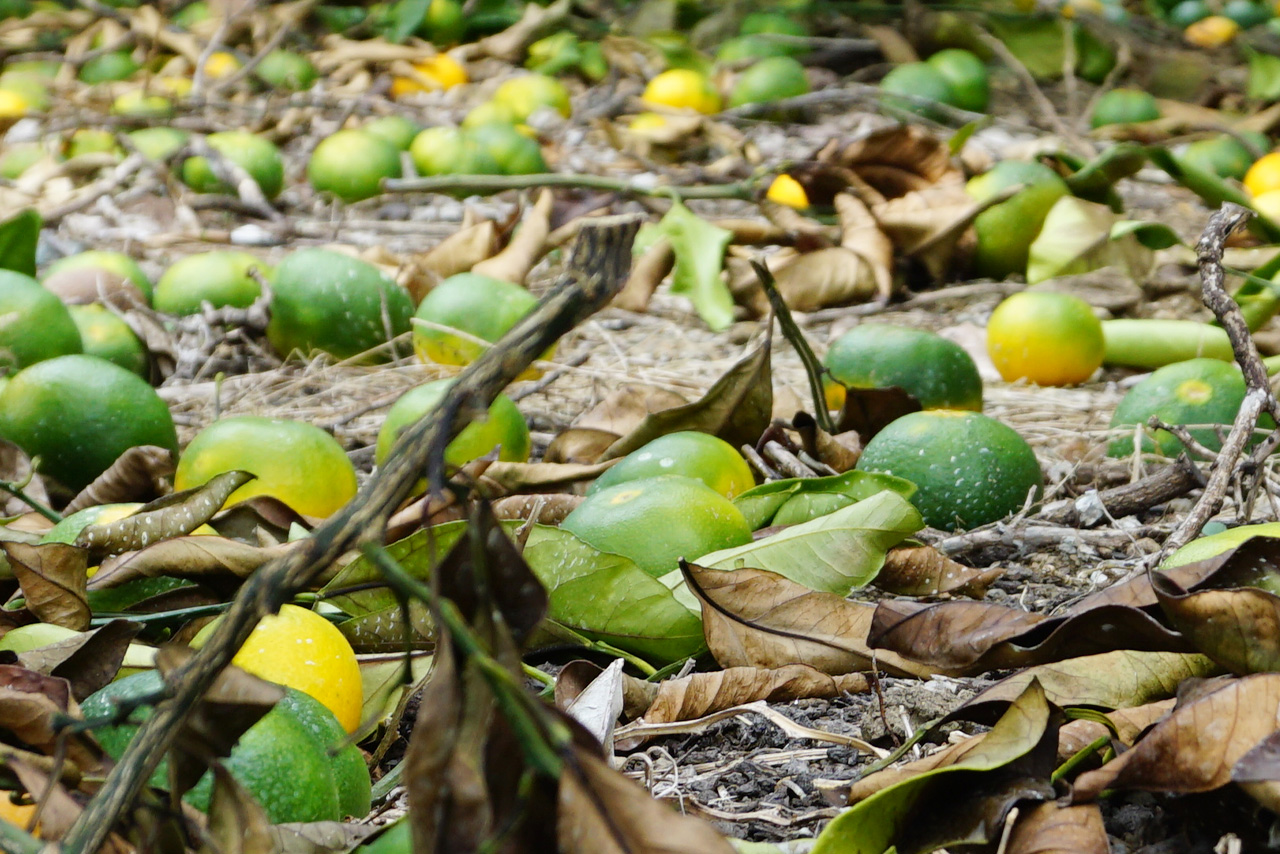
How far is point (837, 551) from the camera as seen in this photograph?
1230 mm

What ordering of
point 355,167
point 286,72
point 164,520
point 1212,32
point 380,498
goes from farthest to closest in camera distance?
point 1212,32 < point 286,72 < point 355,167 < point 164,520 < point 380,498

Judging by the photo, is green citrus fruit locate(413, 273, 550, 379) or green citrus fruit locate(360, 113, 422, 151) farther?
green citrus fruit locate(360, 113, 422, 151)

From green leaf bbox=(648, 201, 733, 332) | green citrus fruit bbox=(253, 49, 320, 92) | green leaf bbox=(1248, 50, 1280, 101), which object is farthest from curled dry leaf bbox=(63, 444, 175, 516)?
green leaf bbox=(1248, 50, 1280, 101)

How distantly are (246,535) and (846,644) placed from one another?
647 millimetres

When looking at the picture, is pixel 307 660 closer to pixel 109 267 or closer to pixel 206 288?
pixel 206 288

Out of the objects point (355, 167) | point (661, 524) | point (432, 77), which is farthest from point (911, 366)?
point (432, 77)

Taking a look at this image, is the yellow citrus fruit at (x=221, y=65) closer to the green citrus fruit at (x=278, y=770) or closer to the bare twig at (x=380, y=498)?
the green citrus fruit at (x=278, y=770)

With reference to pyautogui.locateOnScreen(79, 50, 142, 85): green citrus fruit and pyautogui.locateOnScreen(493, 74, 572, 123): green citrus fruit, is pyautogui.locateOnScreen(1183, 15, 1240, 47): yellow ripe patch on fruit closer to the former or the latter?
pyautogui.locateOnScreen(493, 74, 572, 123): green citrus fruit

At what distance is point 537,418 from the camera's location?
212cm

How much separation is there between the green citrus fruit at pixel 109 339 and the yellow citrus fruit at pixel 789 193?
5.20ft

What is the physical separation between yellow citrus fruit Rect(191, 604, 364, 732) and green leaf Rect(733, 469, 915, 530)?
513 millimetres

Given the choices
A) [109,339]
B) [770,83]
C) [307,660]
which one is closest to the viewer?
[307,660]

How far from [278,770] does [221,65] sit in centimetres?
459

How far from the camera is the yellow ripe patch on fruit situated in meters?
5.49
